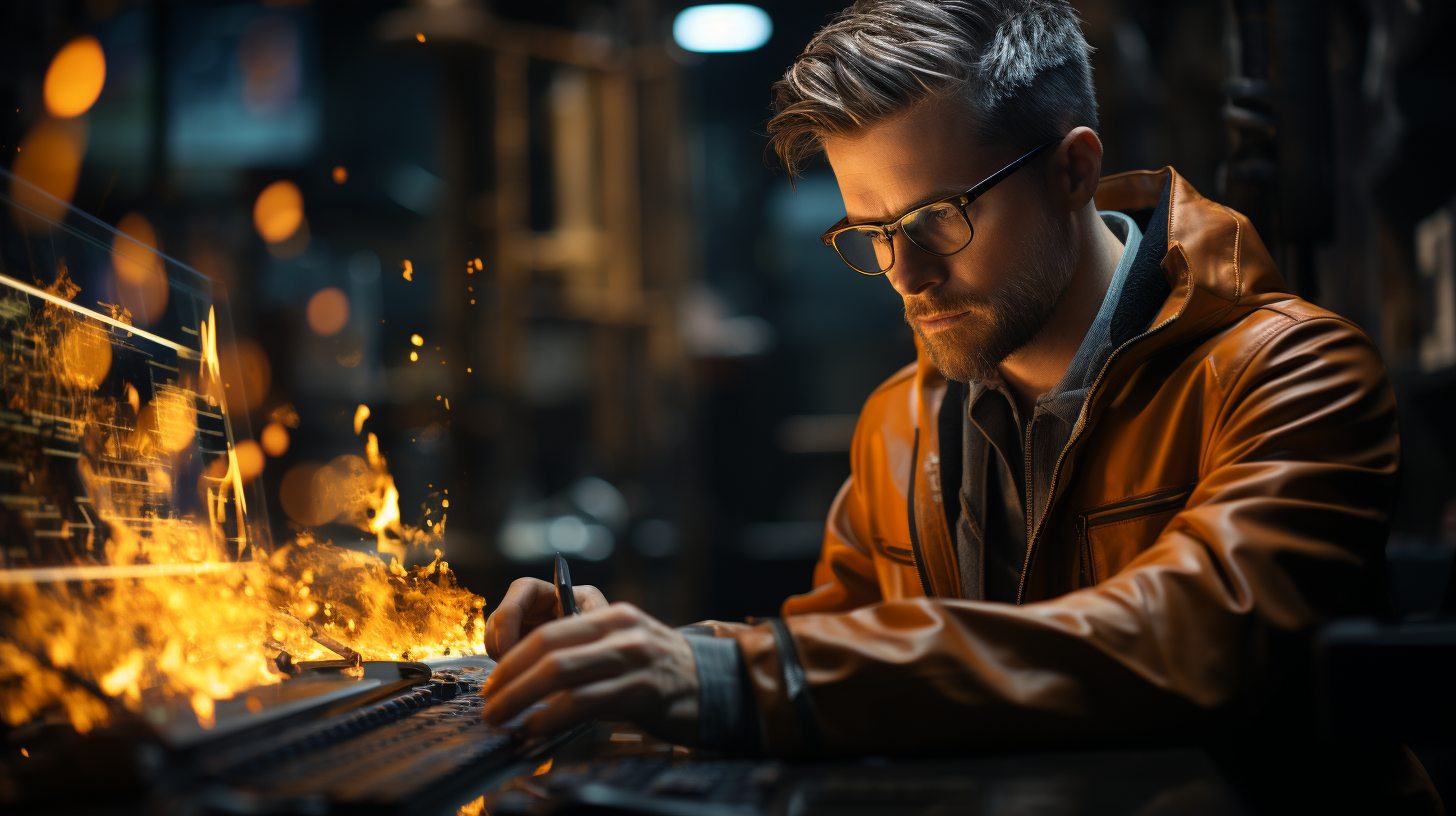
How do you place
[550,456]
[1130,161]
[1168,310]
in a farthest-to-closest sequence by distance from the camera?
[550,456], [1130,161], [1168,310]

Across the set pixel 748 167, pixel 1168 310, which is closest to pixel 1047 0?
pixel 1168 310

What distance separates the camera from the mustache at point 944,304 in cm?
126

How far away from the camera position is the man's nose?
1.24 meters

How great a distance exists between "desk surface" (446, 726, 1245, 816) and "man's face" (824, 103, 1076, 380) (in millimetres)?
627

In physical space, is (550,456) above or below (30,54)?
below

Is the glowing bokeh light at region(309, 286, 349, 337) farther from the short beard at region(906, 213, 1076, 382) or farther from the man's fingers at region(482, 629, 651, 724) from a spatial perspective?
the man's fingers at region(482, 629, 651, 724)

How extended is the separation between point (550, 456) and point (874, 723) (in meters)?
4.19

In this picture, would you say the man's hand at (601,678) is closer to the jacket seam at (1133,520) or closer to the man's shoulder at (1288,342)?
the jacket seam at (1133,520)

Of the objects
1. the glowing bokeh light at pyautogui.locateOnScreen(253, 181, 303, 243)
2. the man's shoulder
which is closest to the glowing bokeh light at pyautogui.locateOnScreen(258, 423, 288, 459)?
the glowing bokeh light at pyautogui.locateOnScreen(253, 181, 303, 243)

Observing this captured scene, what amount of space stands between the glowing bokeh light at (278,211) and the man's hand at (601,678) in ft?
13.4

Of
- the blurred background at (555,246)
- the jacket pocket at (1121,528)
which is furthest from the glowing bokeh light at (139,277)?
the blurred background at (555,246)

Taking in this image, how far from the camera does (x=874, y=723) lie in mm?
786

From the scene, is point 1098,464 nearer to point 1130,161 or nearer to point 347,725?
point 347,725

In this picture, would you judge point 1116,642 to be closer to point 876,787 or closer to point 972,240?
point 876,787
